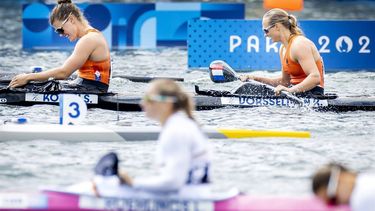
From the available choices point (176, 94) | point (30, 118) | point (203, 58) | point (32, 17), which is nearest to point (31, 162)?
point (30, 118)

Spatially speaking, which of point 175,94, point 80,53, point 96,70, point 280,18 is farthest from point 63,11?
point 175,94

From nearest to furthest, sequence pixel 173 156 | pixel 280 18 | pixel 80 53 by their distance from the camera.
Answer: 1. pixel 173 156
2. pixel 280 18
3. pixel 80 53

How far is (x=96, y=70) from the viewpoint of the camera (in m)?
12.6

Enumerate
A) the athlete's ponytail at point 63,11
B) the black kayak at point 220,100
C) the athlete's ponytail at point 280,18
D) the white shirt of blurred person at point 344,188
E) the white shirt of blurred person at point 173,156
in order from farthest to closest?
1. the black kayak at point 220,100
2. the athlete's ponytail at point 280,18
3. the athlete's ponytail at point 63,11
4. the white shirt of blurred person at point 173,156
5. the white shirt of blurred person at point 344,188

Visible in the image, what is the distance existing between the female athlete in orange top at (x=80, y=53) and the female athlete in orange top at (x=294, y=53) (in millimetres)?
2025

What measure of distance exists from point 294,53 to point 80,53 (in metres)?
2.55

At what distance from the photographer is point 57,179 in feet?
30.1

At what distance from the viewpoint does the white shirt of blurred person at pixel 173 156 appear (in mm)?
6594

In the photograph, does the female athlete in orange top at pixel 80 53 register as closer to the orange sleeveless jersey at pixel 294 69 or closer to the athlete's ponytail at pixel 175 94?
the orange sleeveless jersey at pixel 294 69

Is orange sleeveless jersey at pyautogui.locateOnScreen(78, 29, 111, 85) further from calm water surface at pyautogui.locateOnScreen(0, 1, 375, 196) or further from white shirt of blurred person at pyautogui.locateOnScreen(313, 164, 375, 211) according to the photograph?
white shirt of blurred person at pyautogui.locateOnScreen(313, 164, 375, 211)

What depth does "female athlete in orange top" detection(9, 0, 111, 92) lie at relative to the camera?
1186 cm

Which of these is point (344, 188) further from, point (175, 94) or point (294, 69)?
point (294, 69)

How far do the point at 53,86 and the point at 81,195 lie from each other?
5.98 metres

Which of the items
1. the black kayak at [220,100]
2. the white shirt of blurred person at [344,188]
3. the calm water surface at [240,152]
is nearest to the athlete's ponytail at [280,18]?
the black kayak at [220,100]
